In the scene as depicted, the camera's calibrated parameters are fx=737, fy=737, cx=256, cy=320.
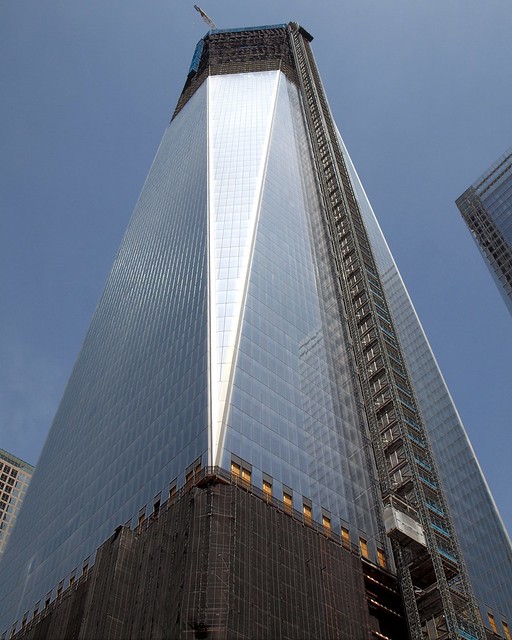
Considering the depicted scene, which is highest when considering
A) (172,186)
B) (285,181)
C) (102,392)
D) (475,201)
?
(475,201)

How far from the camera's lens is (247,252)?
84.6m

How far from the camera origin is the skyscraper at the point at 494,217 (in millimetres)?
137125

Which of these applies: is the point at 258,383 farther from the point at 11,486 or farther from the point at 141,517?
the point at 11,486

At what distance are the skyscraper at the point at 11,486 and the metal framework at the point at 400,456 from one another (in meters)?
96.7

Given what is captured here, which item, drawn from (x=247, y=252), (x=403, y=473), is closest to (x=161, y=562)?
(x=403, y=473)

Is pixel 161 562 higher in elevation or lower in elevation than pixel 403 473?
lower

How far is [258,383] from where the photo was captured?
2667 inches

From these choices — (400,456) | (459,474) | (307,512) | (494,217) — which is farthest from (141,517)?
(494,217)

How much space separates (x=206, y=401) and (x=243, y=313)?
13455mm

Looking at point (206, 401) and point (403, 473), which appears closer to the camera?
point (206, 401)

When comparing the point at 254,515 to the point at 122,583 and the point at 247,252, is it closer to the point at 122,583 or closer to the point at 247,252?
the point at 122,583

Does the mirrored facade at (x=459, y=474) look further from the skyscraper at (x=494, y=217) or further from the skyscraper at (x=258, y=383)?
the skyscraper at (x=494, y=217)

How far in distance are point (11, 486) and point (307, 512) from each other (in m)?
124

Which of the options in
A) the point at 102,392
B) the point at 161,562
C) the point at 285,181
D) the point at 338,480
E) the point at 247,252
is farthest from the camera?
the point at 285,181
